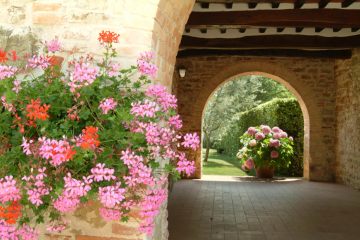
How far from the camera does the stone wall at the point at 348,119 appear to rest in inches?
337

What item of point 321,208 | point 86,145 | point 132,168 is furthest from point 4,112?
point 321,208

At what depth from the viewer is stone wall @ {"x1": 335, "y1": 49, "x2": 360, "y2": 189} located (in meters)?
8.55

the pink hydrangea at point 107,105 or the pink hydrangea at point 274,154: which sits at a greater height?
the pink hydrangea at point 107,105

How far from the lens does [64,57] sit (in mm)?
2312

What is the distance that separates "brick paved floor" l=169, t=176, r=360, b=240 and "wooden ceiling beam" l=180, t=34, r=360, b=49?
2.81m

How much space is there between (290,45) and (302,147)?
3.84 meters

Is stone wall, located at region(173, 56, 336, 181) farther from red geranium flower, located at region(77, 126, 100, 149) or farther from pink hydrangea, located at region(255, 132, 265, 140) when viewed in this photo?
red geranium flower, located at region(77, 126, 100, 149)

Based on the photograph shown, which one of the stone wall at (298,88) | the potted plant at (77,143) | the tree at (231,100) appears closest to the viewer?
the potted plant at (77,143)

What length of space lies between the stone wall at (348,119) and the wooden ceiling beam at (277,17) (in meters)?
2.58

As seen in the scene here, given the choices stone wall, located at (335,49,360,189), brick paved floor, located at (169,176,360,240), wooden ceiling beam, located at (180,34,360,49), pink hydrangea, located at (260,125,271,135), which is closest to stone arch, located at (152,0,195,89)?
brick paved floor, located at (169,176,360,240)

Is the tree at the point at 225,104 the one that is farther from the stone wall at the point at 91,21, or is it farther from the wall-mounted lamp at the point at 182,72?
the stone wall at the point at 91,21

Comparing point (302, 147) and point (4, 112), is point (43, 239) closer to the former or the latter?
point (4, 112)

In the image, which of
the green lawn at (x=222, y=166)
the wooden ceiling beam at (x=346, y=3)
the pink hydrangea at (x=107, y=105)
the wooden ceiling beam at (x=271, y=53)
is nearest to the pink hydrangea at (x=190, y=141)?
the pink hydrangea at (x=107, y=105)

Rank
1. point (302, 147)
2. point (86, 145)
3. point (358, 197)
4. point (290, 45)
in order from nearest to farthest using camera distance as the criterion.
Result: point (86, 145), point (358, 197), point (290, 45), point (302, 147)
